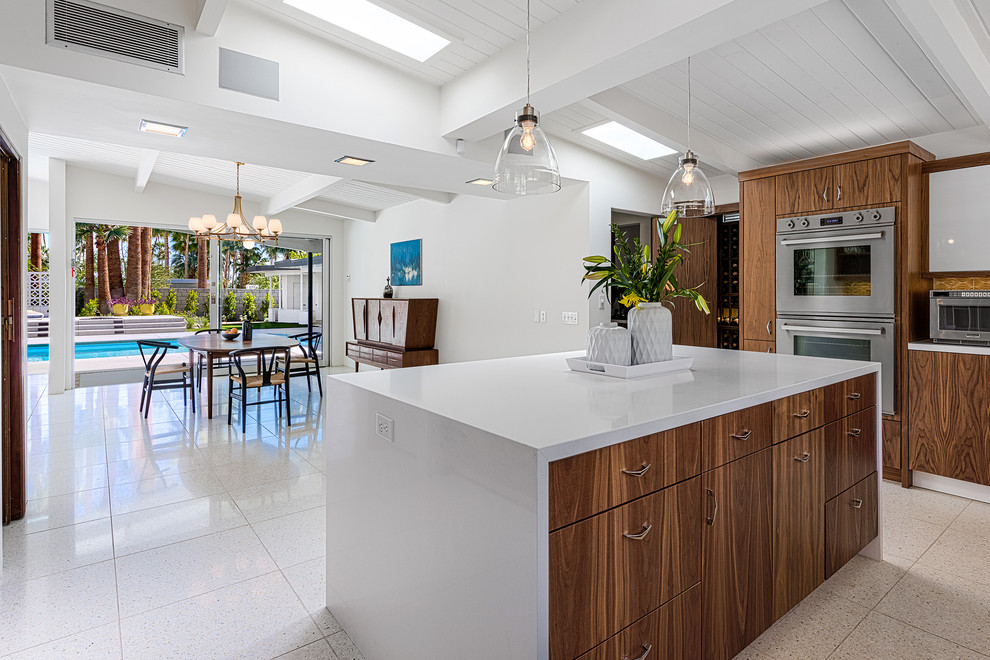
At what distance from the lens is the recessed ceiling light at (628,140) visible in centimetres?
429

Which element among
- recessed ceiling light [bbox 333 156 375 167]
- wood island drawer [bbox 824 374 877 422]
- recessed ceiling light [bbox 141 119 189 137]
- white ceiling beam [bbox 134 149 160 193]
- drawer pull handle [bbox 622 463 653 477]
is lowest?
drawer pull handle [bbox 622 463 653 477]

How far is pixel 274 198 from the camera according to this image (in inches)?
302

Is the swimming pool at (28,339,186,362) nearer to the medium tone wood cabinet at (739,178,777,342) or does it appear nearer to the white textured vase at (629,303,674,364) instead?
the medium tone wood cabinet at (739,178,777,342)

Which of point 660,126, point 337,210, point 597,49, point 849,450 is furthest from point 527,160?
point 337,210

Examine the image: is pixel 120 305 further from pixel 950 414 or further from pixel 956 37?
pixel 950 414

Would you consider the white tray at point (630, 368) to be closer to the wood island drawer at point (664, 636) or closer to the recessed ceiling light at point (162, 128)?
the wood island drawer at point (664, 636)

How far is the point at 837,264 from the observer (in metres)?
3.73

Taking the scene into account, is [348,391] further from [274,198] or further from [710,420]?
[274,198]

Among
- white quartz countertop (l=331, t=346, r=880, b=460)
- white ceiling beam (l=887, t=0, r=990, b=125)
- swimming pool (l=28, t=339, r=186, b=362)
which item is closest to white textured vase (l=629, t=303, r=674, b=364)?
white quartz countertop (l=331, t=346, r=880, b=460)

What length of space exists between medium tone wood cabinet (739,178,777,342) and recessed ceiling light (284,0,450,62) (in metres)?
2.58

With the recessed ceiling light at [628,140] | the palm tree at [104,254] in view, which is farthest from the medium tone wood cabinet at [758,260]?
the palm tree at [104,254]

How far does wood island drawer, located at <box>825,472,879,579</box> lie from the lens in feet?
7.14

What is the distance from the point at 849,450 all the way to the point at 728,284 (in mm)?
3548

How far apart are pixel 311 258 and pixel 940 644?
28.7ft
